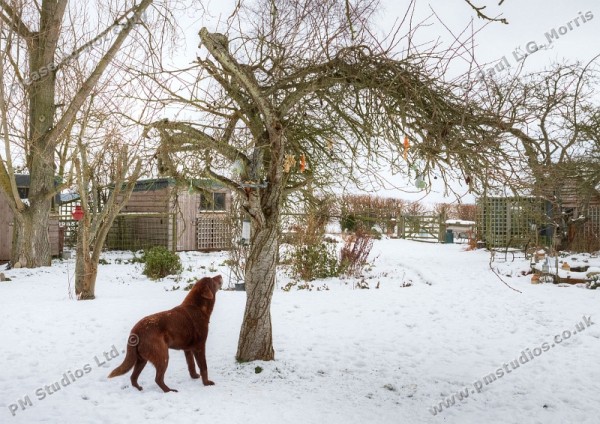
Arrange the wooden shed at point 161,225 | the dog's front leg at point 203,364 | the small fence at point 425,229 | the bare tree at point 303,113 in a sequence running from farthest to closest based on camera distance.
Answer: the small fence at point 425,229 < the wooden shed at point 161,225 < the dog's front leg at point 203,364 < the bare tree at point 303,113

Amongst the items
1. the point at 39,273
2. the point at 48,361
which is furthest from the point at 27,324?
the point at 39,273

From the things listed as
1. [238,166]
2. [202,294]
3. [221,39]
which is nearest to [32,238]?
[202,294]

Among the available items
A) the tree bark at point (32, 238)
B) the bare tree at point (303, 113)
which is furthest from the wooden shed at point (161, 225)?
the bare tree at point (303, 113)

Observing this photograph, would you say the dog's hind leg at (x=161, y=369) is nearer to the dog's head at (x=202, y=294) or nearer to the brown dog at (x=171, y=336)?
the brown dog at (x=171, y=336)

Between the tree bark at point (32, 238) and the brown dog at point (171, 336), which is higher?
the tree bark at point (32, 238)

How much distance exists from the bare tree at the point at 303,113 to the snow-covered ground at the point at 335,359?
3.23 ft

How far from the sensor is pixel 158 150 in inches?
216

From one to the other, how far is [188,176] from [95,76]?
18.1 feet

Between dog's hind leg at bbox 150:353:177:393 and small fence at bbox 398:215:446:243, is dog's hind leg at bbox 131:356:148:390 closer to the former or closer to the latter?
dog's hind leg at bbox 150:353:177:393

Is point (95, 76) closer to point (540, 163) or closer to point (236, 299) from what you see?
point (236, 299)

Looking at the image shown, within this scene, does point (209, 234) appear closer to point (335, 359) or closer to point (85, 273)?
point (85, 273)

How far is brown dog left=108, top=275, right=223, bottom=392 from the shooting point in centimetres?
452

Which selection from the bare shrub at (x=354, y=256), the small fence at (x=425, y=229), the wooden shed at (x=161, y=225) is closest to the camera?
the bare shrub at (x=354, y=256)

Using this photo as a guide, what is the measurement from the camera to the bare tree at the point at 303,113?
387 cm
